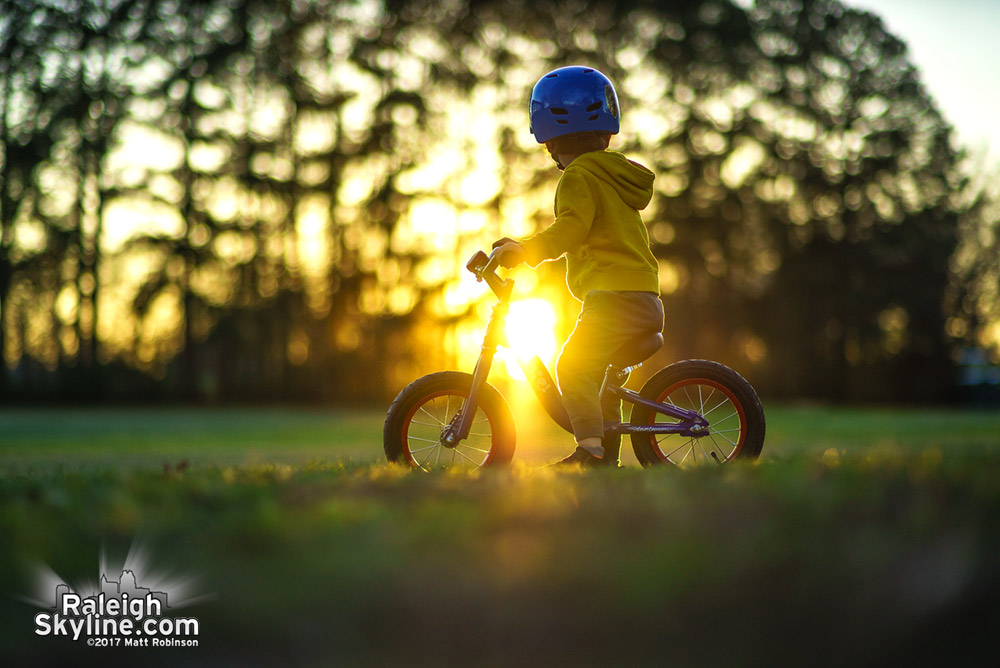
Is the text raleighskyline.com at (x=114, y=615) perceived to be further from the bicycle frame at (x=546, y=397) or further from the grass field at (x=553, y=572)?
the bicycle frame at (x=546, y=397)

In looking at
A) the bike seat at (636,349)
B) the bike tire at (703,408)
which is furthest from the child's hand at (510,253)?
the bike tire at (703,408)

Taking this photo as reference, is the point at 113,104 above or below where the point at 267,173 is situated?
above

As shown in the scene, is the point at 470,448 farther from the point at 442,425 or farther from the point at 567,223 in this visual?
the point at 567,223

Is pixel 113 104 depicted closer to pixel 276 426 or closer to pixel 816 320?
pixel 276 426

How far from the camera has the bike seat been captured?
4.29 m

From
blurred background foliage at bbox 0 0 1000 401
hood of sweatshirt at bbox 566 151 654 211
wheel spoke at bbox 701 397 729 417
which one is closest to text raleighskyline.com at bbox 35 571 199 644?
hood of sweatshirt at bbox 566 151 654 211

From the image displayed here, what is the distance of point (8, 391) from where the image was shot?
2853cm

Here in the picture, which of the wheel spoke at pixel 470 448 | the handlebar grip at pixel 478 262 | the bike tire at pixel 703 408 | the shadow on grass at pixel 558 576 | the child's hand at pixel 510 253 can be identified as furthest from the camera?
the wheel spoke at pixel 470 448

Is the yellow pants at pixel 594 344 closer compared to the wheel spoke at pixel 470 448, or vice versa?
the yellow pants at pixel 594 344

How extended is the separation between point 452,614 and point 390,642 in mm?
126

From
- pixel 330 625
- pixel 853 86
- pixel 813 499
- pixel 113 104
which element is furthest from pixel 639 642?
pixel 853 86

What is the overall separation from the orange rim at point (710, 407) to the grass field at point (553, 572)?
186cm

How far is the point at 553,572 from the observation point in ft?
5.83

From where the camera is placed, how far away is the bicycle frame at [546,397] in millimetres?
4422
